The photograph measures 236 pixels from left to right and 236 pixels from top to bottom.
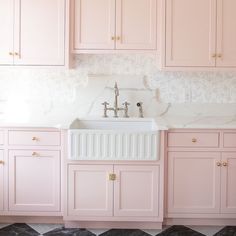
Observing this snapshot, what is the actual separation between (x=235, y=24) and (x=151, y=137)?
115 centimetres

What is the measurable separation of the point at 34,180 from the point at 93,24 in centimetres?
132

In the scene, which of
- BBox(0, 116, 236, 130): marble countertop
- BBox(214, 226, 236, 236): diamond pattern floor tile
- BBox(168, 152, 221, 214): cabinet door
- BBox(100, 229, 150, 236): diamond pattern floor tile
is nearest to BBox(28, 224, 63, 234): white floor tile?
BBox(100, 229, 150, 236): diamond pattern floor tile

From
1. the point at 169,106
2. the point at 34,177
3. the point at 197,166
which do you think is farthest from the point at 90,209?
the point at 169,106

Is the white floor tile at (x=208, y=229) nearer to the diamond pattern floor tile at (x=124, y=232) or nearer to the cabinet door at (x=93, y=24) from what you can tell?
the diamond pattern floor tile at (x=124, y=232)

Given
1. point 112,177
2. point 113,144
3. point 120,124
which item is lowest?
point 112,177

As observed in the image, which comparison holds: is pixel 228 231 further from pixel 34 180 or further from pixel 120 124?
pixel 34 180

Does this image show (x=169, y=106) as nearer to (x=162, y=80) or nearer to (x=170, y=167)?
(x=162, y=80)

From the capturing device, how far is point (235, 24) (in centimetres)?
315

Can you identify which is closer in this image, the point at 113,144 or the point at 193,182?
the point at 113,144

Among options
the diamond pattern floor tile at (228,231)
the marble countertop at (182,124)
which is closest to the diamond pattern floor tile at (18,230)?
the marble countertop at (182,124)

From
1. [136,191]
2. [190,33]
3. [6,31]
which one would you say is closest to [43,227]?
[136,191]

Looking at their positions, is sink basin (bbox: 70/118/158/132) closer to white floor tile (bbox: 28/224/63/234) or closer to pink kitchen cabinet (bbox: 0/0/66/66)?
pink kitchen cabinet (bbox: 0/0/66/66)

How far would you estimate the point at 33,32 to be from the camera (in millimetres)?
3186

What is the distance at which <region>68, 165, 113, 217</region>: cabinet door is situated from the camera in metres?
2.96
